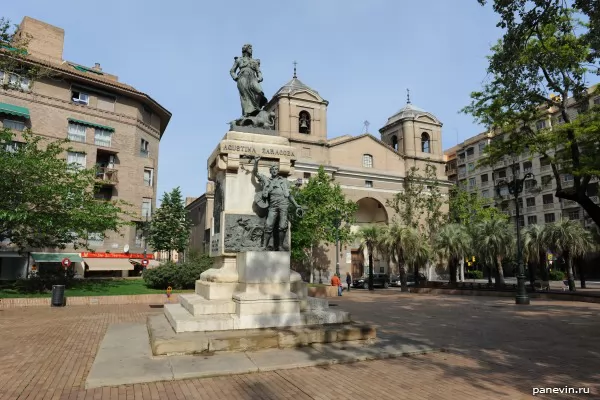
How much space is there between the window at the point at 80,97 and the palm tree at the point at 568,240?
121ft

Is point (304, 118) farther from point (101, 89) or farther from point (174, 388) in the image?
point (174, 388)

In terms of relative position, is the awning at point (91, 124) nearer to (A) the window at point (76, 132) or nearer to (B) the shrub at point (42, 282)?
(A) the window at point (76, 132)

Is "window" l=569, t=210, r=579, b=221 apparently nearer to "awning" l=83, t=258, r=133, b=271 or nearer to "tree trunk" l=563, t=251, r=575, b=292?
"tree trunk" l=563, t=251, r=575, b=292

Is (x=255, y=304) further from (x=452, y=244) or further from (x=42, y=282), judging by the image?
(x=452, y=244)

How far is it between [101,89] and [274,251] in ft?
108

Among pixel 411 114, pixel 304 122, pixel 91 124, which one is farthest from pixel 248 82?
pixel 411 114

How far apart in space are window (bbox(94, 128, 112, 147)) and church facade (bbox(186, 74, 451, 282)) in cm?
1525

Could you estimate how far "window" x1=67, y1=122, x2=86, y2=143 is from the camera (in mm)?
33375

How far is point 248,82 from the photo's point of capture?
1089 cm

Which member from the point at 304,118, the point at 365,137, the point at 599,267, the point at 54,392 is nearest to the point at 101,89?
the point at 304,118

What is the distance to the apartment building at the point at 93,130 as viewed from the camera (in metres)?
30.9

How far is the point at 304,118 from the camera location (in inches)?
1795

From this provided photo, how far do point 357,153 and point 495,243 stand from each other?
24.8 m

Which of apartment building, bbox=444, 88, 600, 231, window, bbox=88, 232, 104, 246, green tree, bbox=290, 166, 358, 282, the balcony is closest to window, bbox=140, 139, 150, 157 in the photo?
the balcony
